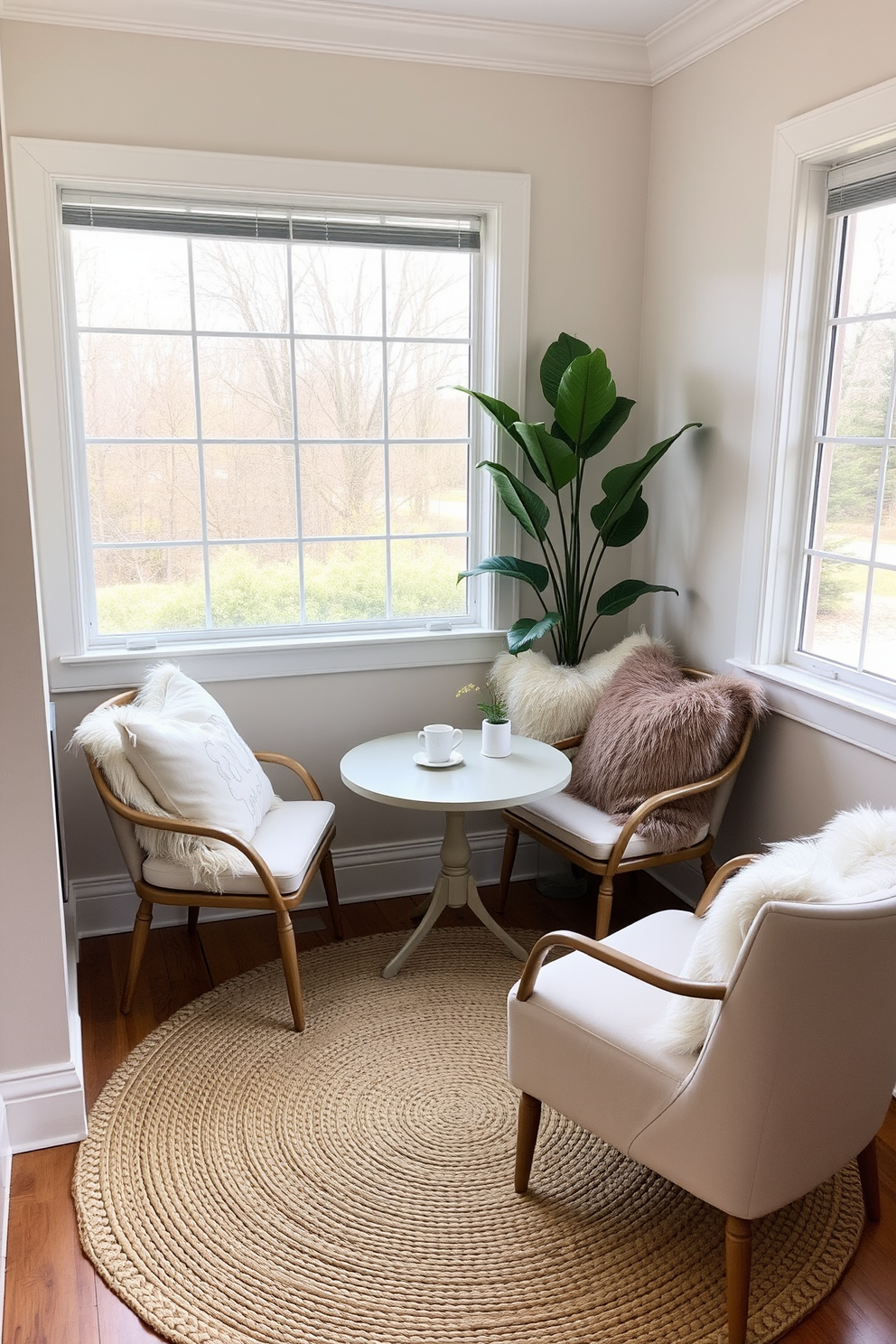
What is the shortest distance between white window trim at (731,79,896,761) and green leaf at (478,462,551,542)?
630 millimetres

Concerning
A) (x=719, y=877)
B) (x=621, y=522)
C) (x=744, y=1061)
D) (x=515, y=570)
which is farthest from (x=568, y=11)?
(x=744, y=1061)

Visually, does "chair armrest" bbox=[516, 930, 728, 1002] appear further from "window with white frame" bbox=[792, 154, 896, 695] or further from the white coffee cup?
"window with white frame" bbox=[792, 154, 896, 695]

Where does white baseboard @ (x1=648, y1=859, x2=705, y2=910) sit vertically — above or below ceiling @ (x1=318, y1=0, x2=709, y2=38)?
below

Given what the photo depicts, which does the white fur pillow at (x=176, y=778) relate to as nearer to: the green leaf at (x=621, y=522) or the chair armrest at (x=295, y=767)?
the chair armrest at (x=295, y=767)

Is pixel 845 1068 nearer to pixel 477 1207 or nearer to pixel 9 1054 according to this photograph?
pixel 477 1207

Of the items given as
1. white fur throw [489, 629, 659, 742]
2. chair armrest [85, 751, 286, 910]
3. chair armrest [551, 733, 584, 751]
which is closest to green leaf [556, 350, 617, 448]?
white fur throw [489, 629, 659, 742]

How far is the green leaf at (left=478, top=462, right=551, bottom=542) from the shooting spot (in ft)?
10.5

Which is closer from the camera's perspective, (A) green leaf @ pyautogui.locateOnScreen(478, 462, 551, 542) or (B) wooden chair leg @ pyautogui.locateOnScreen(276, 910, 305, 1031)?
(B) wooden chair leg @ pyautogui.locateOnScreen(276, 910, 305, 1031)

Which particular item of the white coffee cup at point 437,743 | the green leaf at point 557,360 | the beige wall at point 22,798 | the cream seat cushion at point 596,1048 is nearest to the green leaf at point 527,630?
the white coffee cup at point 437,743

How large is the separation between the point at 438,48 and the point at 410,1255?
10.3ft

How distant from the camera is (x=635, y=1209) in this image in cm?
209

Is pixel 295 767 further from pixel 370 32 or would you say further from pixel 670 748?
→ pixel 370 32

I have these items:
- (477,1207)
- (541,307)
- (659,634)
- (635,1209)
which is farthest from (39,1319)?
Answer: (541,307)

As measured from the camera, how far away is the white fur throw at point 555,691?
10.6 feet
